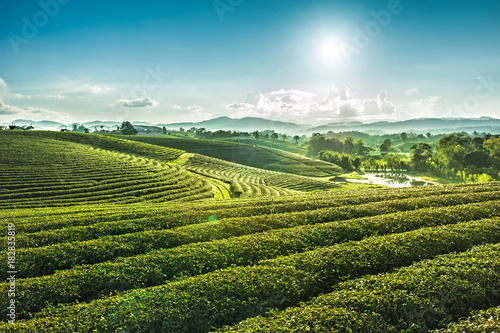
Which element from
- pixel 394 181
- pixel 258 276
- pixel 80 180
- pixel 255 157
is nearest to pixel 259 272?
pixel 258 276

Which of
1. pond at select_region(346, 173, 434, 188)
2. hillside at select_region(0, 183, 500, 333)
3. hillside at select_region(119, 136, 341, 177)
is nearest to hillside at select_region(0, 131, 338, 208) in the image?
hillside at select_region(0, 183, 500, 333)

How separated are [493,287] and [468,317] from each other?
2.57 metres

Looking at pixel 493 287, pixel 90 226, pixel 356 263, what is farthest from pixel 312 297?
pixel 90 226

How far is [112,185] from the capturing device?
4444 cm

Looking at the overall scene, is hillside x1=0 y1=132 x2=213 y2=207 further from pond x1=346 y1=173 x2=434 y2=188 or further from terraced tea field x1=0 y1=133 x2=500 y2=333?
pond x1=346 y1=173 x2=434 y2=188

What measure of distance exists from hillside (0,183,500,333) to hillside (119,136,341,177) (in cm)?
11403

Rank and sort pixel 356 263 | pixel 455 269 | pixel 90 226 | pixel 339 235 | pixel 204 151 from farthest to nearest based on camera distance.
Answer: pixel 204 151 < pixel 90 226 < pixel 339 235 < pixel 356 263 < pixel 455 269

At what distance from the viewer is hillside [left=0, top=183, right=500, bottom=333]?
29.8 feet

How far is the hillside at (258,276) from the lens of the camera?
358 inches

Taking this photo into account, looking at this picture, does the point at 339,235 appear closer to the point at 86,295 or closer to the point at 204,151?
the point at 86,295

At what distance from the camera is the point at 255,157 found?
144 m

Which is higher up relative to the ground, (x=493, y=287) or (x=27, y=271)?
(x=493, y=287)

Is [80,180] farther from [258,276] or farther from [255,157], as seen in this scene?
[255,157]

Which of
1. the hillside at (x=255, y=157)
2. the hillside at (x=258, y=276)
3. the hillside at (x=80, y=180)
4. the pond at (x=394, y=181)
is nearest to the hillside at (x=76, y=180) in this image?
the hillside at (x=80, y=180)
